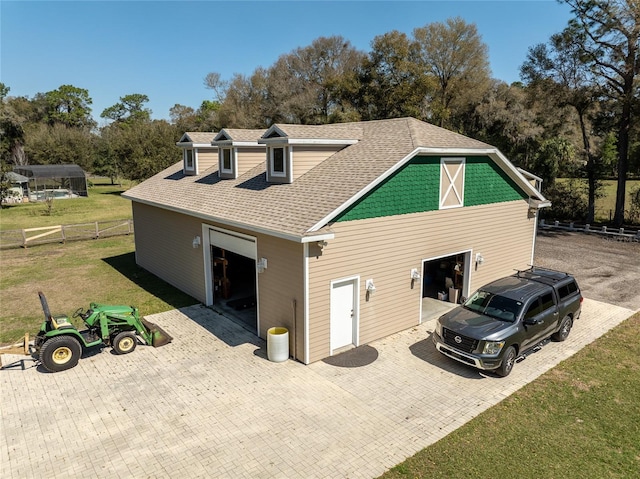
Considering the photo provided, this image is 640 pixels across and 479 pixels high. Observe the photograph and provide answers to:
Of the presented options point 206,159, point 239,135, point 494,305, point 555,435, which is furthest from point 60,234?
point 555,435

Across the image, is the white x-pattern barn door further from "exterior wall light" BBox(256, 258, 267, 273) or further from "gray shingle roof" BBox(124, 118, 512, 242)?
"exterior wall light" BBox(256, 258, 267, 273)

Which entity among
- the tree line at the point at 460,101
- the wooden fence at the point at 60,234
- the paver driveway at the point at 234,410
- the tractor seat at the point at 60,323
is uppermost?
the tree line at the point at 460,101

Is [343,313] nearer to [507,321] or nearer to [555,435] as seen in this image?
[507,321]

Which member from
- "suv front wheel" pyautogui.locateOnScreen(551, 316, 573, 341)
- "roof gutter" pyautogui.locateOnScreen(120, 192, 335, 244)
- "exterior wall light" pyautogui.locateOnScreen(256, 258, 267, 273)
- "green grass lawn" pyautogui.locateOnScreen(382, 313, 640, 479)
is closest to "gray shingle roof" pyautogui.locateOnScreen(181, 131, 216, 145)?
"roof gutter" pyautogui.locateOnScreen(120, 192, 335, 244)

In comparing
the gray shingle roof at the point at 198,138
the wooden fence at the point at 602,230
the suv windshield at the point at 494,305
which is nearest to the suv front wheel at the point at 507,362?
the suv windshield at the point at 494,305

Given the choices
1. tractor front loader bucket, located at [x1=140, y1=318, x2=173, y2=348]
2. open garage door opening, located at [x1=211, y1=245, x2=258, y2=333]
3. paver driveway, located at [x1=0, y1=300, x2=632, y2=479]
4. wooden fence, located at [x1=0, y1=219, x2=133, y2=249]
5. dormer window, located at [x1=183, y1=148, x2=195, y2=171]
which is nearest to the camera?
paver driveway, located at [x1=0, y1=300, x2=632, y2=479]

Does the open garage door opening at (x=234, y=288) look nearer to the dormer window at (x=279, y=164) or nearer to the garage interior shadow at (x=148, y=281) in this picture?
the garage interior shadow at (x=148, y=281)
